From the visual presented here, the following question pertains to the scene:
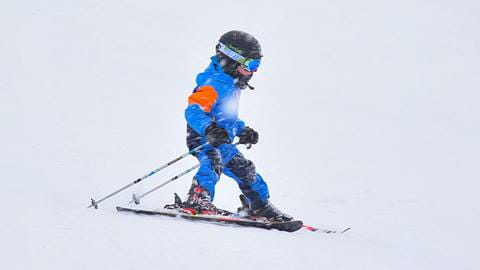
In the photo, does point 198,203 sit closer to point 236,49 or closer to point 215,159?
point 215,159

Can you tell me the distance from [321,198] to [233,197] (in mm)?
1313

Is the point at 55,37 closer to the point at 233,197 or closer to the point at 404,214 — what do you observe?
the point at 233,197

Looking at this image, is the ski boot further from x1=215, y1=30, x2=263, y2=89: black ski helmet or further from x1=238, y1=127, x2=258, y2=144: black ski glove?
x1=215, y1=30, x2=263, y2=89: black ski helmet

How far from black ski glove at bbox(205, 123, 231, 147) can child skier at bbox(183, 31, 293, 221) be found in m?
0.02

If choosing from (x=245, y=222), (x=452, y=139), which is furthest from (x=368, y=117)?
(x=245, y=222)

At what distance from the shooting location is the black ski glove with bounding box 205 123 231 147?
19.9ft

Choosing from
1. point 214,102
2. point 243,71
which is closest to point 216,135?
point 214,102

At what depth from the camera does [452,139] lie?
46.0 feet

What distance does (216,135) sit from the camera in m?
6.08

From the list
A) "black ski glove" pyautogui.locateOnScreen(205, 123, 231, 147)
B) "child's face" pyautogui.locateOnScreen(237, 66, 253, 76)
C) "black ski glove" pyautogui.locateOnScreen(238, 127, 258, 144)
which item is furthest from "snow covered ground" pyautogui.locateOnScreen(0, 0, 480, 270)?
"child's face" pyautogui.locateOnScreen(237, 66, 253, 76)

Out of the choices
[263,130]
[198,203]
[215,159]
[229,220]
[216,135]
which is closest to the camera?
[216,135]

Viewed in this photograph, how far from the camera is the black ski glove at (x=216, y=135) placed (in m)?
6.08

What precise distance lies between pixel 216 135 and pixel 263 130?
746 centimetres

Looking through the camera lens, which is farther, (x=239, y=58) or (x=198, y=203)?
(x=239, y=58)
